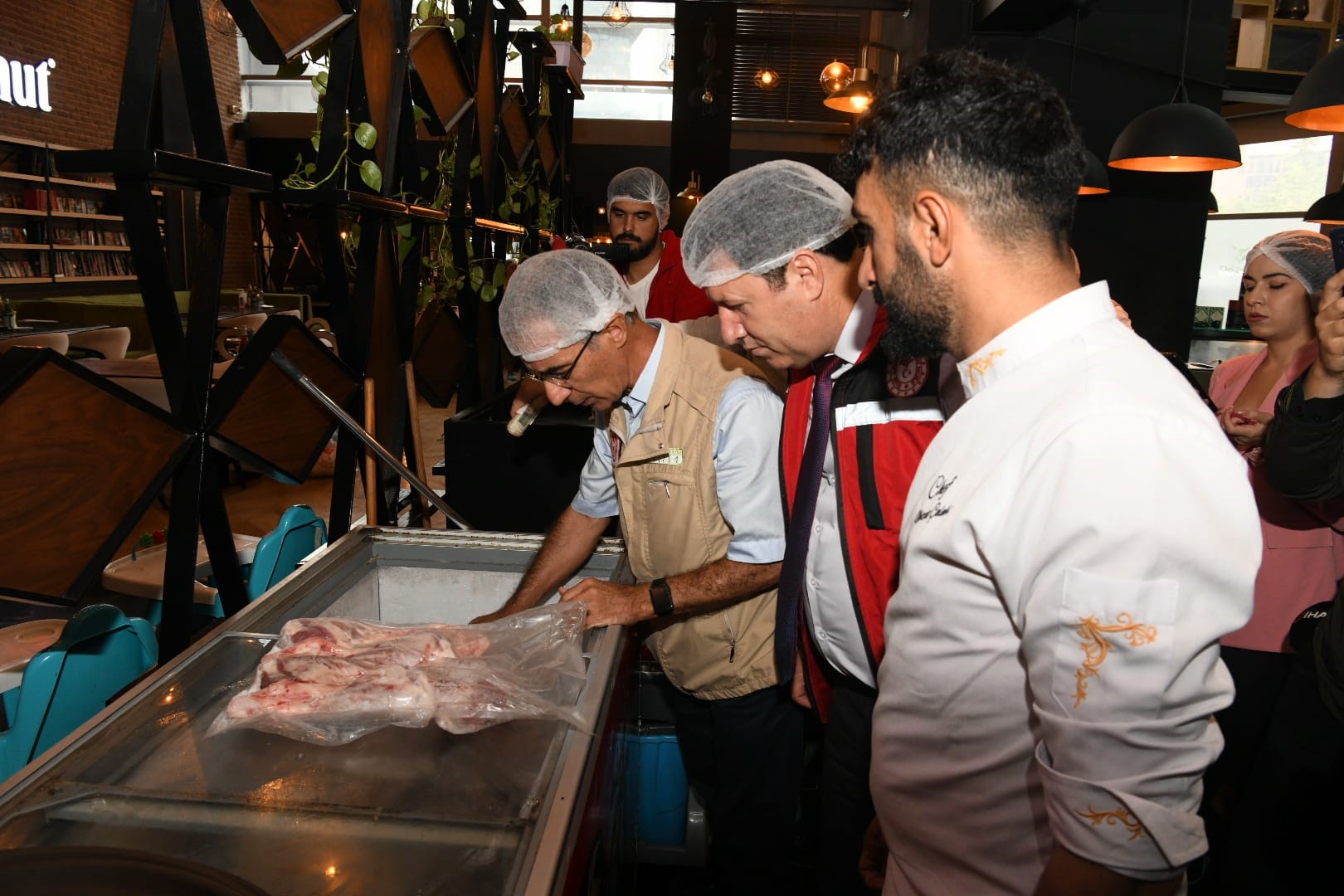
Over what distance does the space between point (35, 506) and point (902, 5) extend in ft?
24.0

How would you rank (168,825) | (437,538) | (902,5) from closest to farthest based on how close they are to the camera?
(168,825), (437,538), (902,5)

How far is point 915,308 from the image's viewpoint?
39.1 inches

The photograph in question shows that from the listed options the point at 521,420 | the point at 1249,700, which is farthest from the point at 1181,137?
the point at 521,420

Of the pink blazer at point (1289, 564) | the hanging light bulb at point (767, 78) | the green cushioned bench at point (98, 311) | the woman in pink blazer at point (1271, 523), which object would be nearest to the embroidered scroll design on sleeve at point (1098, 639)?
the woman in pink blazer at point (1271, 523)

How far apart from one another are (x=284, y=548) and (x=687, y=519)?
1.34 meters

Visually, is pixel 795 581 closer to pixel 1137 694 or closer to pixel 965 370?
pixel 965 370

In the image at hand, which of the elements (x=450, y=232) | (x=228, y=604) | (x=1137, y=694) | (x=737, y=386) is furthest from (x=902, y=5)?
(x=1137, y=694)

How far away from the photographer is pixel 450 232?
139 inches

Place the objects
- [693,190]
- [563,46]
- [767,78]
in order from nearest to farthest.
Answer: [563,46] → [693,190] → [767,78]

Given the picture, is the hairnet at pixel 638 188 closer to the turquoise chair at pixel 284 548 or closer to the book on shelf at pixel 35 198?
the turquoise chair at pixel 284 548

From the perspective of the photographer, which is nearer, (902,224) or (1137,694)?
(1137,694)

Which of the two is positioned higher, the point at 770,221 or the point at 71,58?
the point at 71,58

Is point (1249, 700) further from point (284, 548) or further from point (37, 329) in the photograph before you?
point (37, 329)

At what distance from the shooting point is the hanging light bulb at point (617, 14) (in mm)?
10914
